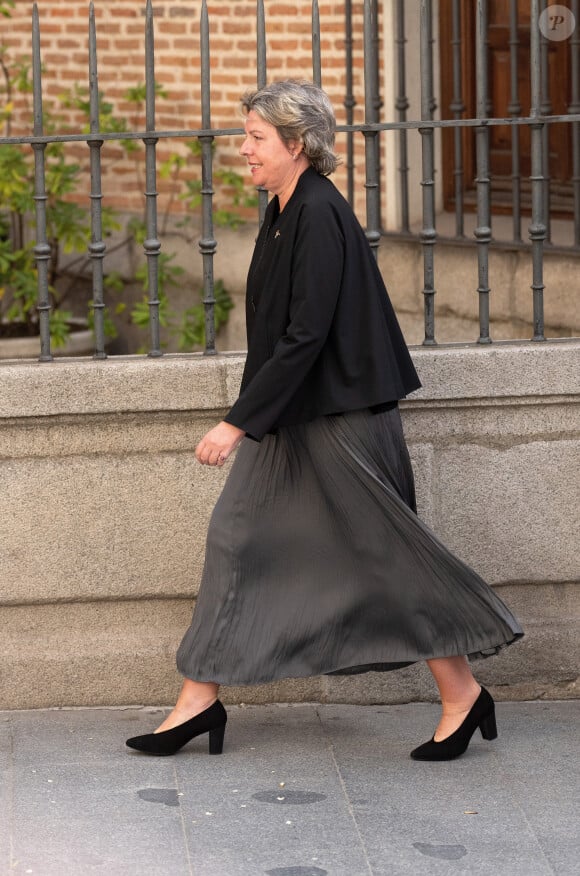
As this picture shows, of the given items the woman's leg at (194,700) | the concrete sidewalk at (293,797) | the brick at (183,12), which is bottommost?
the concrete sidewalk at (293,797)

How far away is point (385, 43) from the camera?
344 inches

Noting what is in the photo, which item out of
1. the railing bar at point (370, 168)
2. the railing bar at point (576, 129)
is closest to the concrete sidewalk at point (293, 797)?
the railing bar at point (370, 168)

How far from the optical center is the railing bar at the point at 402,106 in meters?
7.99

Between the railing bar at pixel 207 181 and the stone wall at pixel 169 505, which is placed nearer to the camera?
the railing bar at pixel 207 181

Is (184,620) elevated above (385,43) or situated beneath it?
situated beneath

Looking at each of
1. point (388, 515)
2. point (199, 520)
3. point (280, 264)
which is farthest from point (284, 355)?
point (199, 520)

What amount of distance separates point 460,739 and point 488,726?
0.37ft

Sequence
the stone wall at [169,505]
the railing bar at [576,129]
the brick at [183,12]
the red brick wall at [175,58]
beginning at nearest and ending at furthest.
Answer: the stone wall at [169,505], the railing bar at [576,129], the red brick wall at [175,58], the brick at [183,12]

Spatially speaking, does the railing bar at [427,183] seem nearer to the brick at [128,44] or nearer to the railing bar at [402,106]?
the railing bar at [402,106]

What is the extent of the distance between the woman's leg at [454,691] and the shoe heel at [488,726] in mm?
80

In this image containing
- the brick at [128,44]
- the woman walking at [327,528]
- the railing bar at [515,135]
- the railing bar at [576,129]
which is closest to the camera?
the woman walking at [327,528]

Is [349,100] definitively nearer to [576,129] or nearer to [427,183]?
[576,129]

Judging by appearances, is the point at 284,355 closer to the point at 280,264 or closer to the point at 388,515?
the point at 280,264

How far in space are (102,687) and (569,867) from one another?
178 cm
